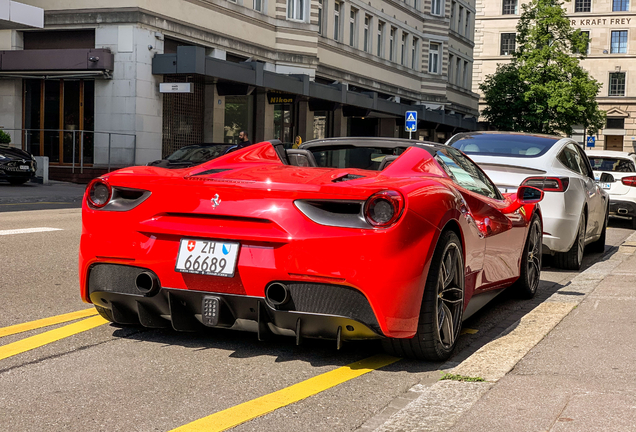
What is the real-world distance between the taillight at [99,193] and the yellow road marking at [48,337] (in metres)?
0.85

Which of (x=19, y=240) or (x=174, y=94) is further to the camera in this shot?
(x=174, y=94)

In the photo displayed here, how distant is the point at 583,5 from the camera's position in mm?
77750

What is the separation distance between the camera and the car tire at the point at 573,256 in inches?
347

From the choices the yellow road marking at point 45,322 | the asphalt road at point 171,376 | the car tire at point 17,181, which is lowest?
the car tire at point 17,181

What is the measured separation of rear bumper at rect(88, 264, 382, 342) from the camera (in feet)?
13.3

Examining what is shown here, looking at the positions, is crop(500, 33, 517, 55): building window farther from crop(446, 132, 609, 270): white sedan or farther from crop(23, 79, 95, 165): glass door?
crop(446, 132, 609, 270): white sedan

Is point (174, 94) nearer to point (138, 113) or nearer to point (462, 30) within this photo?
point (138, 113)

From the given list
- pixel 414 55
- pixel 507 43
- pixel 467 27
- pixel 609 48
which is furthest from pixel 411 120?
pixel 609 48

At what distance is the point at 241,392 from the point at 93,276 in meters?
1.16

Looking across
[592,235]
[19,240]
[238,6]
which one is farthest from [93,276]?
[238,6]

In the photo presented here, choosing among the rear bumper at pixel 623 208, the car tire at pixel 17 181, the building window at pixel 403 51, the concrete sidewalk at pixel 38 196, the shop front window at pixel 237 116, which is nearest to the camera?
the rear bumper at pixel 623 208

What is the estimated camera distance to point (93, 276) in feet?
14.8

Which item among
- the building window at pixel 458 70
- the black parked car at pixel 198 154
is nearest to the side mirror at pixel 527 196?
the black parked car at pixel 198 154

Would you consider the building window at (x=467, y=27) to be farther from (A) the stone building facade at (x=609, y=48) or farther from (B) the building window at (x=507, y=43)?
(B) the building window at (x=507, y=43)
